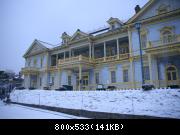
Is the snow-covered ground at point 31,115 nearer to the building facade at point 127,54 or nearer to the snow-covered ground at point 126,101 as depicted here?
the snow-covered ground at point 126,101

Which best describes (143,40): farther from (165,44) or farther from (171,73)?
(171,73)

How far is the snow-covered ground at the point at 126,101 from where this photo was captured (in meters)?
10.1

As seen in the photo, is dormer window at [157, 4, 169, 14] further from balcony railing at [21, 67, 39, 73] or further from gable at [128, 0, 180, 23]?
balcony railing at [21, 67, 39, 73]

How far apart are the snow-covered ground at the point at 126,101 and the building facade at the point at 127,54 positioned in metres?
5.08

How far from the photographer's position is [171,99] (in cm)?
1034

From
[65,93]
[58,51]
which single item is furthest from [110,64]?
[58,51]

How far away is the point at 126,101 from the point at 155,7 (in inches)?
520

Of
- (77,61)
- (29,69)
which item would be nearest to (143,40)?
(77,61)

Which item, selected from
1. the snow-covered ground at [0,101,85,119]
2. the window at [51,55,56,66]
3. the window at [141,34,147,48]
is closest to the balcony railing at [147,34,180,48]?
the window at [141,34,147,48]

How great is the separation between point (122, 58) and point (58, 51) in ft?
45.5

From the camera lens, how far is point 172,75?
17391 mm

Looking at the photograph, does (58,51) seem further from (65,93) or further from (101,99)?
(101,99)

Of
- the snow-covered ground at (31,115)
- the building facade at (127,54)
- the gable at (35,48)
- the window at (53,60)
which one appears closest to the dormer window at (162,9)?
the building facade at (127,54)

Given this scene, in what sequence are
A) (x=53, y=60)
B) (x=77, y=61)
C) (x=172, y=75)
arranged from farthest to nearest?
(x=53, y=60) < (x=77, y=61) < (x=172, y=75)
